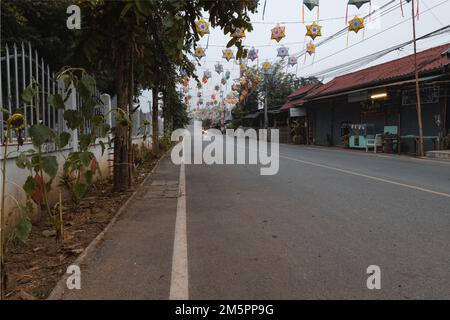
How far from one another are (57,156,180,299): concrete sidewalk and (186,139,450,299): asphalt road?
1.02 feet

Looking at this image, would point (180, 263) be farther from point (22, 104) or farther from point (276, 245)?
point (22, 104)

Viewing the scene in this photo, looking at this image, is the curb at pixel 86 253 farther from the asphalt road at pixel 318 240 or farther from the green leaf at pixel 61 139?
the green leaf at pixel 61 139

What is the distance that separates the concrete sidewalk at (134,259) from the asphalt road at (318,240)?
310 millimetres

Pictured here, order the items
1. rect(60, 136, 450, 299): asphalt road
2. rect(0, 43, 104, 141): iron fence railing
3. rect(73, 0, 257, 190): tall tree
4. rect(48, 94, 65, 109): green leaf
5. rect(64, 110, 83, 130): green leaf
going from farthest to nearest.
A: rect(73, 0, 257, 190): tall tree → rect(0, 43, 104, 141): iron fence railing → rect(64, 110, 83, 130): green leaf → rect(48, 94, 65, 109): green leaf → rect(60, 136, 450, 299): asphalt road

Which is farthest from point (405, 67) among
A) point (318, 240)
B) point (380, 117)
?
point (318, 240)

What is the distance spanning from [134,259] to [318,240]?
220 cm

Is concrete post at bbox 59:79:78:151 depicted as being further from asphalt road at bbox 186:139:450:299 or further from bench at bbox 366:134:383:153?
bench at bbox 366:134:383:153

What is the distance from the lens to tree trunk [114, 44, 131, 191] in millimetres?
8156

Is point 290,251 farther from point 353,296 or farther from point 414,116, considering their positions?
point 414,116

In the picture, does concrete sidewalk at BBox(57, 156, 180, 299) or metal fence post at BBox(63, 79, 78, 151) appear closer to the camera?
concrete sidewalk at BBox(57, 156, 180, 299)

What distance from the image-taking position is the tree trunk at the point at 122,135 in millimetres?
8156

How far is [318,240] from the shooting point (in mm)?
4773

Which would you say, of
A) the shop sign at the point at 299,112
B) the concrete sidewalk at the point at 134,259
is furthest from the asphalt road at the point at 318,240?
the shop sign at the point at 299,112

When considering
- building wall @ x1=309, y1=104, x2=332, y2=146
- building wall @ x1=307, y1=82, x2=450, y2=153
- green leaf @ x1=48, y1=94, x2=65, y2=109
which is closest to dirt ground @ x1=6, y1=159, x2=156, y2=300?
green leaf @ x1=48, y1=94, x2=65, y2=109
